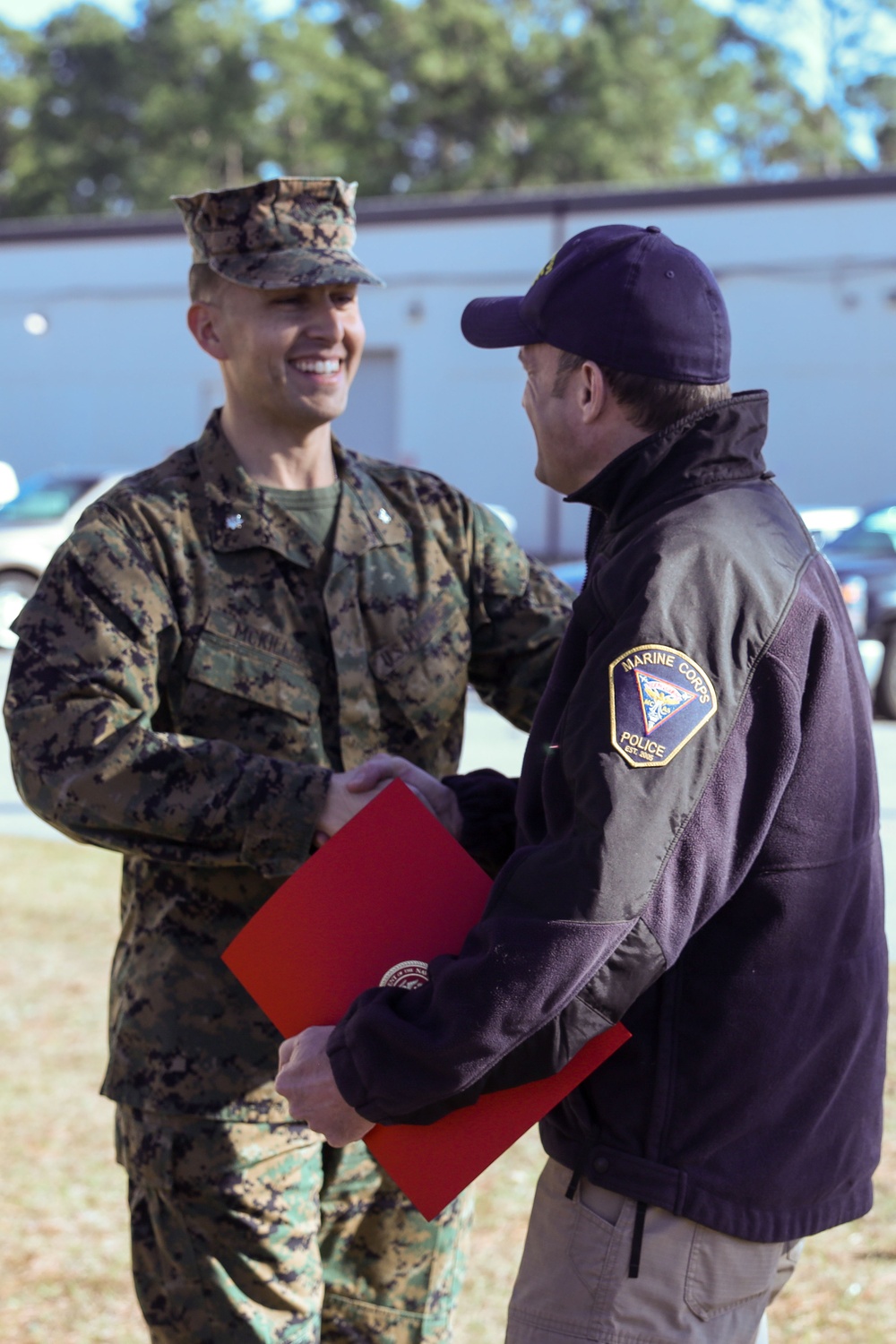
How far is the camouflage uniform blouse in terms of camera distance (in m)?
2.29

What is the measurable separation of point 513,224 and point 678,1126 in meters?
21.2

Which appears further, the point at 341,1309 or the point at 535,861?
the point at 341,1309

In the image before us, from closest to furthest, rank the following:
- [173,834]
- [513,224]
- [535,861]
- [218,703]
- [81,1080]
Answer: [535,861], [173,834], [218,703], [81,1080], [513,224]

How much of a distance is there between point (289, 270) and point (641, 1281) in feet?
5.72

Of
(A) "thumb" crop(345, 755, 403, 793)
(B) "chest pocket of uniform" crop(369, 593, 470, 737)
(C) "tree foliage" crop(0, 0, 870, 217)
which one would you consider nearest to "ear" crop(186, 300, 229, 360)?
(B) "chest pocket of uniform" crop(369, 593, 470, 737)

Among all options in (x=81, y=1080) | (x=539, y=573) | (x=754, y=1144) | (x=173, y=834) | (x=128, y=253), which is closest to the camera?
(x=754, y=1144)

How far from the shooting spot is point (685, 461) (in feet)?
5.85

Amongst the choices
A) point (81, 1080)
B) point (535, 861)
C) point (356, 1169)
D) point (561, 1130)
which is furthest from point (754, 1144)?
point (81, 1080)

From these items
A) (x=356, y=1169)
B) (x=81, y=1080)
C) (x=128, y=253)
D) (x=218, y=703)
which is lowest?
(x=81, y=1080)

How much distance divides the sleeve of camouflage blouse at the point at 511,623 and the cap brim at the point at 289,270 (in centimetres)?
52

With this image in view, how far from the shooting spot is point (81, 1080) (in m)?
4.60

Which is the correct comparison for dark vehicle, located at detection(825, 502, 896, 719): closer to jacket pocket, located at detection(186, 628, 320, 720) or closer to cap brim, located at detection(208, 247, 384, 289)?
cap brim, located at detection(208, 247, 384, 289)

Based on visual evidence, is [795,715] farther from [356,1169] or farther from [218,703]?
[356,1169]

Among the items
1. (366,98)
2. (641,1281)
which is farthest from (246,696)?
(366,98)
